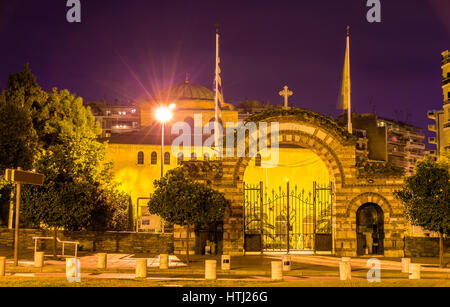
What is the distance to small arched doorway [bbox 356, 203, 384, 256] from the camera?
101 feet

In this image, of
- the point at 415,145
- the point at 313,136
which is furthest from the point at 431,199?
the point at 415,145

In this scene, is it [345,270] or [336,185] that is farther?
[336,185]

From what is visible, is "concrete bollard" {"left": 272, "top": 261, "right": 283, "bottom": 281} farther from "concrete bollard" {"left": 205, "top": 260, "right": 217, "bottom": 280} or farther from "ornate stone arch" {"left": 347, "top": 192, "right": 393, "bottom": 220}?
"ornate stone arch" {"left": 347, "top": 192, "right": 393, "bottom": 220}

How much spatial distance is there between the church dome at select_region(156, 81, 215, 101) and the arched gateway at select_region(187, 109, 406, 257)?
4049cm

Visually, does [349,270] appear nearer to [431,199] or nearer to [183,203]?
[431,199]

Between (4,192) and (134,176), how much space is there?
22841 mm

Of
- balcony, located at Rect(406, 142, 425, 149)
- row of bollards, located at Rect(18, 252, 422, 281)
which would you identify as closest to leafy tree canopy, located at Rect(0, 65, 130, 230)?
row of bollards, located at Rect(18, 252, 422, 281)

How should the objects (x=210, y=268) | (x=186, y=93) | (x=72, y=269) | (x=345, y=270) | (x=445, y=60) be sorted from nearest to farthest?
1. (x=72, y=269)
2. (x=210, y=268)
3. (x=345, y=270)
4. (x=445, y=60)
5. (x=186, y=93)

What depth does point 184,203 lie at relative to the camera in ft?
84.8

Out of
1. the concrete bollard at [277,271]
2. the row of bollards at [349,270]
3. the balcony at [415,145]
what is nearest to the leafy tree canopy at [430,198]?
the row of bollards at [349,270]

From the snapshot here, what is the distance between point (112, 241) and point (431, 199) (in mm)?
16315

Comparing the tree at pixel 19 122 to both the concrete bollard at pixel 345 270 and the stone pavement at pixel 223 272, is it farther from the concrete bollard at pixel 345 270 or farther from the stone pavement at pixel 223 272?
the concrete bollard at pixel 345 270
